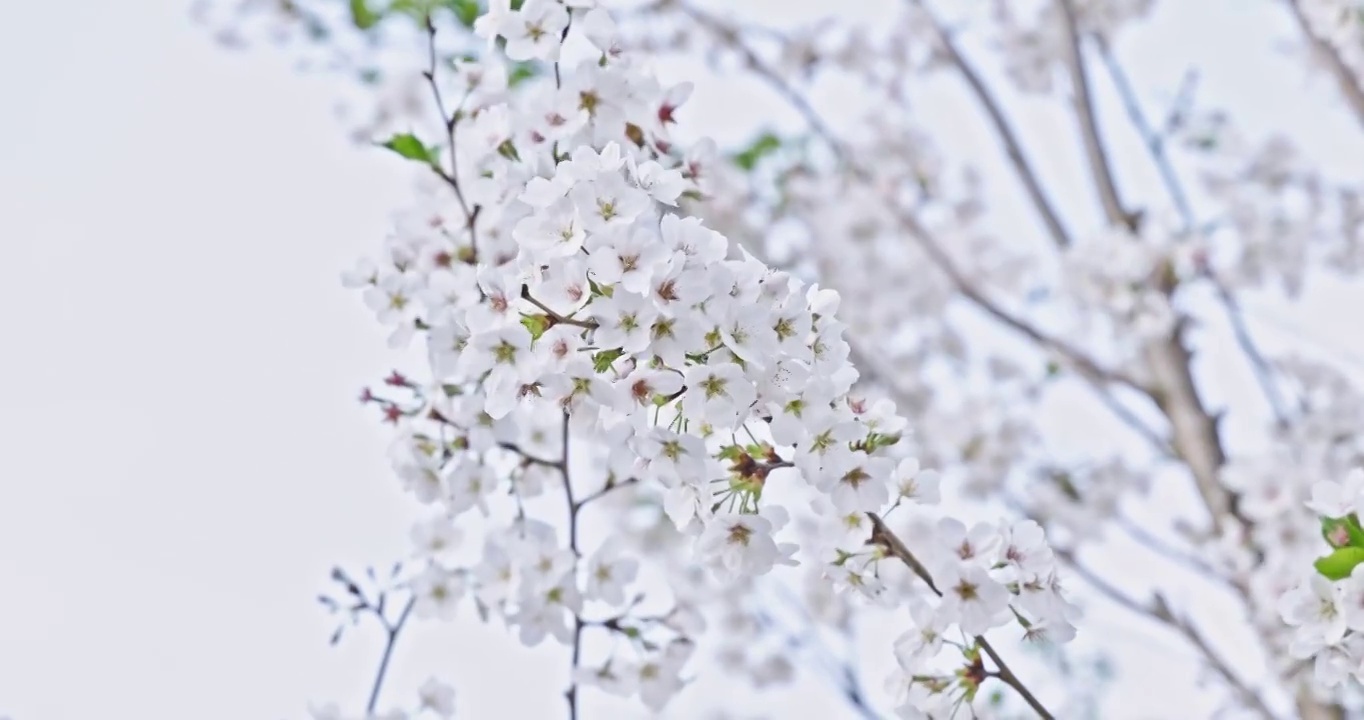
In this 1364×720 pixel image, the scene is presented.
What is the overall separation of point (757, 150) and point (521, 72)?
97.0 inches

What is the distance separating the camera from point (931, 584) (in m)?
1.32

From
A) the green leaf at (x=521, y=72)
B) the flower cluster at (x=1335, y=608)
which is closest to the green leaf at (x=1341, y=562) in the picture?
the flower cluster at (x=1335, y=608)

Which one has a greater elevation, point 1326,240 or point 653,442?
point 1326,240

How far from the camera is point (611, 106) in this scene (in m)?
1.67

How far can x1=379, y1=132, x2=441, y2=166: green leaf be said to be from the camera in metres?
1.90

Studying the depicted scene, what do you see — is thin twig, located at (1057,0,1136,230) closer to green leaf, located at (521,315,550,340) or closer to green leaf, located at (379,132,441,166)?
green leaf, located at (379,132,441,166)

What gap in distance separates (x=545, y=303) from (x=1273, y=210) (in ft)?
17.0

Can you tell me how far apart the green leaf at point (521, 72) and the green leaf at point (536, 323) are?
1.55m

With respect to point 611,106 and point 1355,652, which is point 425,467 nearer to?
point 611,106

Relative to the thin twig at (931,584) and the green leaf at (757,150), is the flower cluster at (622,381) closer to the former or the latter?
the thin twig at (931,584)

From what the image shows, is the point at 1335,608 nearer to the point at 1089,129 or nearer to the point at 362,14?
the point at 362,14

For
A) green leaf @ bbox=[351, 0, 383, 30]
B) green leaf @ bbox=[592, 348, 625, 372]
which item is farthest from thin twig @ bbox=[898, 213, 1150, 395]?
green leaf @ bbox=[592, 348, 625, 372]

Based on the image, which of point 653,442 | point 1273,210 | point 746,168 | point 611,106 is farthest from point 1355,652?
point 1273,210

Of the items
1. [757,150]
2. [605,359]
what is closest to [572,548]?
[605,359]
